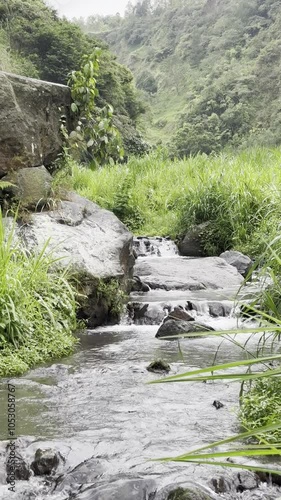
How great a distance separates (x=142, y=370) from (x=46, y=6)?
107 ft

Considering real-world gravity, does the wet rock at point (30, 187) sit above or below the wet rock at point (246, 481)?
above

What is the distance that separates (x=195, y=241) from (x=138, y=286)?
308 cm

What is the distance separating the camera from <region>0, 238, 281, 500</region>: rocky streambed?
2.92 m

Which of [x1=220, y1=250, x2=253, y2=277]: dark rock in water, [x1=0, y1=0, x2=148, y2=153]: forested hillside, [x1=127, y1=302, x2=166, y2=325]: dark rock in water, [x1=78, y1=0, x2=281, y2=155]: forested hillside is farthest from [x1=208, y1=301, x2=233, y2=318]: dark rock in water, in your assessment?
[x1=0, y1=0, x2=148, y2=153]: forested hillside

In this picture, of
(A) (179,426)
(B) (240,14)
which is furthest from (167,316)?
(B) (240,14)

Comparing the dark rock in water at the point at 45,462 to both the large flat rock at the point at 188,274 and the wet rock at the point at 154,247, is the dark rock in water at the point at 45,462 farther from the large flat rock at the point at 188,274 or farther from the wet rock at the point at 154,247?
the wet rock at the point at 154,247

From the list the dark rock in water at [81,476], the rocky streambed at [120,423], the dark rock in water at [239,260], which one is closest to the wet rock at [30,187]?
the rocky streambed at [120,423]

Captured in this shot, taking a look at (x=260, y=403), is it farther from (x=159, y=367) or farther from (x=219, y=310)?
(x=219, y=310)

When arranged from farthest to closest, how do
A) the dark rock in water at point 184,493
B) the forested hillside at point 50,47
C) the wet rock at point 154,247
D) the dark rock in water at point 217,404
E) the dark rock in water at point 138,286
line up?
the forested hillside at point 50,47 → the wet rock at point 154,247 → the dark rock in water at point 138,286 → the dark rock in water at point 217,404 → the dark rock in water at point 184,493

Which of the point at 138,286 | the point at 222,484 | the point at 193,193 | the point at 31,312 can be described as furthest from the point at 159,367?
the point at 193,193

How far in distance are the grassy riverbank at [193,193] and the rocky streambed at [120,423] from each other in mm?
4612

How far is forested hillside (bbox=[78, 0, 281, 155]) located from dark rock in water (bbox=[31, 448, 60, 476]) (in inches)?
1009

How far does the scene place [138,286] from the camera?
9.02 meters

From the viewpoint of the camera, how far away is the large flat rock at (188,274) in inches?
365
